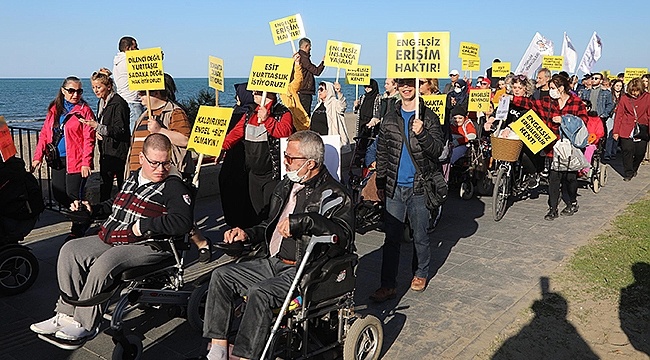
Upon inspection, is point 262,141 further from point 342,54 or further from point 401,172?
point 342,54

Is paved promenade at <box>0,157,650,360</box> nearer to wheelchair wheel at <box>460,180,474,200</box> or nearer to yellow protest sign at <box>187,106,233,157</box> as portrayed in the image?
wheelchair wheel at <box>460,180,474,200</box>

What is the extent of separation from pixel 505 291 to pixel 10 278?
4.64 m

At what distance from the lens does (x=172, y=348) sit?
14.3 feet

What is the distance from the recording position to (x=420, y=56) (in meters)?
5.27

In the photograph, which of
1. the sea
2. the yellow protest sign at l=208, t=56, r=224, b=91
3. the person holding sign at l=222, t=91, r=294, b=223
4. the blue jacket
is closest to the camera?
the person holding sign at l=222, t=91, r=294, b=223

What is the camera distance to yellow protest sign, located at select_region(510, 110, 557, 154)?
800cm

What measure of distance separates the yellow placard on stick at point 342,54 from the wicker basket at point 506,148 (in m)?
3.46

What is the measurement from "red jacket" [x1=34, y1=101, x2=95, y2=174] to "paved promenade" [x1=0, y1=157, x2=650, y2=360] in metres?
1.07

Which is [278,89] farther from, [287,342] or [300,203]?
[287,342]

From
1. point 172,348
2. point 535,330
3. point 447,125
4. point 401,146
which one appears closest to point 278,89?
point 401,146

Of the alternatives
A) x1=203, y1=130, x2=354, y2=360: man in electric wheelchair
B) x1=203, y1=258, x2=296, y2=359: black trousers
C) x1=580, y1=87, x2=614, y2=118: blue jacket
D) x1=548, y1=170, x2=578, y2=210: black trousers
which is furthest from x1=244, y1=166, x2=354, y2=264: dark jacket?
x1=580, y1=87, x2=614, y2=118: blue jacket

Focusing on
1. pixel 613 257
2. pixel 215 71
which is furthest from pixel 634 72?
pixel 215 71

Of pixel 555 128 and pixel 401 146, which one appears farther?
pixel 555 128

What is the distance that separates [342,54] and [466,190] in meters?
3.27
